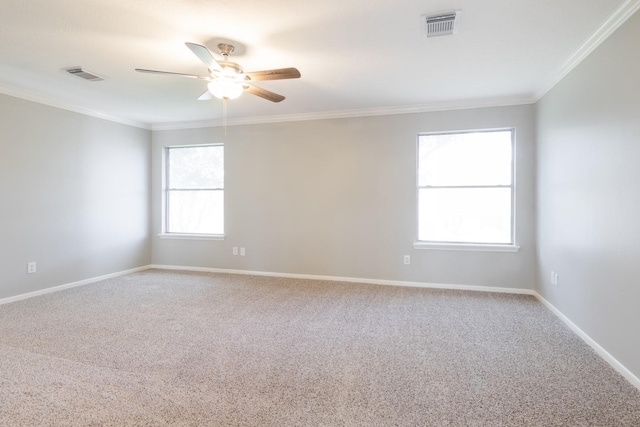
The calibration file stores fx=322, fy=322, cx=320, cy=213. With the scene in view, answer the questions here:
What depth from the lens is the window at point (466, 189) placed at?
4195 mm

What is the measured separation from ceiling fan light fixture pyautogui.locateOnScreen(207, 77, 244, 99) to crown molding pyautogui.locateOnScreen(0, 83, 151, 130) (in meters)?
2.77

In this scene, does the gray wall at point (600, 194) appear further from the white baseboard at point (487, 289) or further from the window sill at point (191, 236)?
the window sill at point (191, 236)

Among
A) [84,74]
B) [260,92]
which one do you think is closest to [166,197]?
[84,74]

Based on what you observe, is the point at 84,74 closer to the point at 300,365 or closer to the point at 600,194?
the point at 300,365

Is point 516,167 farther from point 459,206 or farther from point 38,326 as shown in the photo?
point 38,326

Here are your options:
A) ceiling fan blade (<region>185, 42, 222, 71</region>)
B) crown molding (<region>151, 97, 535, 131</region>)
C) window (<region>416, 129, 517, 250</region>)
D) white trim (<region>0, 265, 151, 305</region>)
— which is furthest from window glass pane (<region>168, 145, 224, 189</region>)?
window (<region>416, 129, 517, 250</region>)

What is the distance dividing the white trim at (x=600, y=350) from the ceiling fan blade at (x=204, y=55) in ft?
11.5

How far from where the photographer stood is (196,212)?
5496 millimetres

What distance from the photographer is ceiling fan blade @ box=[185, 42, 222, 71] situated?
209cm

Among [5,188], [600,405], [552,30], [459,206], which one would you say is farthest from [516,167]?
[5,188]

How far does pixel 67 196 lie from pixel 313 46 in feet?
12.7

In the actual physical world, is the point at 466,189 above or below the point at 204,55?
below

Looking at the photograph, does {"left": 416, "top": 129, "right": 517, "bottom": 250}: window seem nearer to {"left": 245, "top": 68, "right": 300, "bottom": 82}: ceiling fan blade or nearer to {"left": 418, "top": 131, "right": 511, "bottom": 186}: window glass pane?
{"left": 418, "top": 131, "right": 511, "bottom": 186}: window glass pane

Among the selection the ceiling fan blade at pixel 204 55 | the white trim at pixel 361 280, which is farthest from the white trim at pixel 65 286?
the ceiling fan blade at pixel 204 55
